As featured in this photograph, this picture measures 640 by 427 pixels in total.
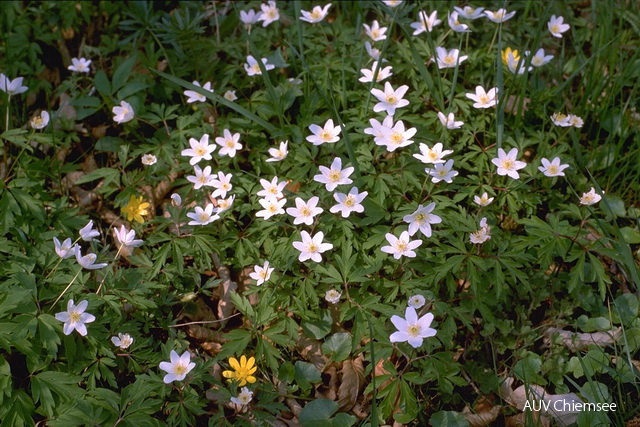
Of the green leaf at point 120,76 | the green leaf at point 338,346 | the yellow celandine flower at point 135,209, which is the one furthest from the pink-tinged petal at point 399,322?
the green leaf at point 120,76

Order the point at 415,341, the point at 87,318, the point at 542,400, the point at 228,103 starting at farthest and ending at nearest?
1. the point at 228,103
2. the point at 542,400
3. the point at 87,318
4. the point at 415,341

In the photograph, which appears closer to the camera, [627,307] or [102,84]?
[627,307]

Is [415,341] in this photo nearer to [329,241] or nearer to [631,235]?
[329,241]

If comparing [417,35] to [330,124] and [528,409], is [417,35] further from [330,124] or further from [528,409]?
[528,409]

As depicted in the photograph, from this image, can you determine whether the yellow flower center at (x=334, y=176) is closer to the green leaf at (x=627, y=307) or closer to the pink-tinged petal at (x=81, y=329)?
the pink-tinged petal at (x=81, y=329)

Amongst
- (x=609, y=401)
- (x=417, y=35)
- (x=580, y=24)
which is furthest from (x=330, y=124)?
(x=580, y=24)

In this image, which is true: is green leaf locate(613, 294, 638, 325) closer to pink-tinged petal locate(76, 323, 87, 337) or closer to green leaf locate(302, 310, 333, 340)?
green leaf locate(302, 310, 333, 340)

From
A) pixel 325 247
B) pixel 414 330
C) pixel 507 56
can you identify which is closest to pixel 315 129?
pixel 325 247
